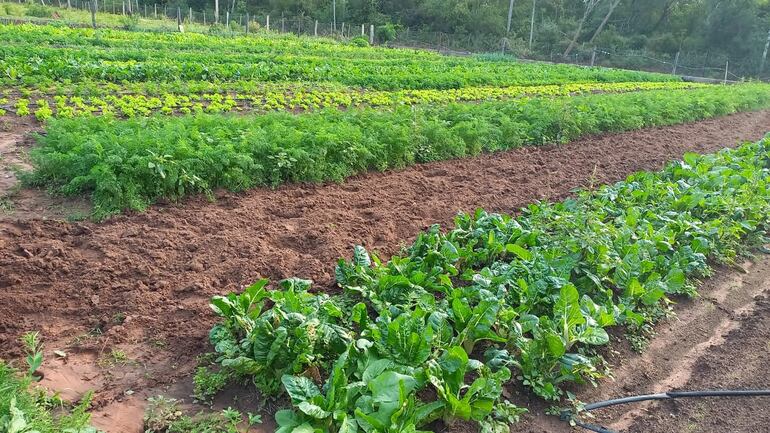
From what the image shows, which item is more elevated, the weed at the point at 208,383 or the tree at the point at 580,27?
the tree at the point at 580,27

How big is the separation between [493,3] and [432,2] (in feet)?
22.3

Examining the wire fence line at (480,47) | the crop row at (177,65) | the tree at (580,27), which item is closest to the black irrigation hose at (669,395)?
the crop row at (177,65)

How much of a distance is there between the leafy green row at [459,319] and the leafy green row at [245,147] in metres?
2.70

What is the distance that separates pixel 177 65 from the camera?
53.7ft

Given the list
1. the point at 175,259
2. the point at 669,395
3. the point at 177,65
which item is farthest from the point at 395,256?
the point at 177,65

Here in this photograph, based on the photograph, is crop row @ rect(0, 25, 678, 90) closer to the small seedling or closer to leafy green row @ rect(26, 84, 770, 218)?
leafy green row @ rect(26, 84, 770, 218)

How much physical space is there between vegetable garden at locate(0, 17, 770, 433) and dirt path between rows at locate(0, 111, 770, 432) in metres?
0.05

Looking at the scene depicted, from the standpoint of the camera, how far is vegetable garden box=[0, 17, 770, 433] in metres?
3.79

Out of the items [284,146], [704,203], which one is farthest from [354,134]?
[704,203]

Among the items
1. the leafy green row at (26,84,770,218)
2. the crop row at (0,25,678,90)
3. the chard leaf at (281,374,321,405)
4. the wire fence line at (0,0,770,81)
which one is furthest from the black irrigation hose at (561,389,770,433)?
the wire fence line at (0,0,770,81)

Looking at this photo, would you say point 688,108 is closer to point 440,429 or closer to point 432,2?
point 440,429

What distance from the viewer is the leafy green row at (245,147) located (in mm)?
6629

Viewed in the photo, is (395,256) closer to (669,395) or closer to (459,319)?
(459,319)

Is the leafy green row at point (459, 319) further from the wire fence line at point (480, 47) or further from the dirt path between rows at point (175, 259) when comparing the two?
the wire fence line at point (480, 47)
